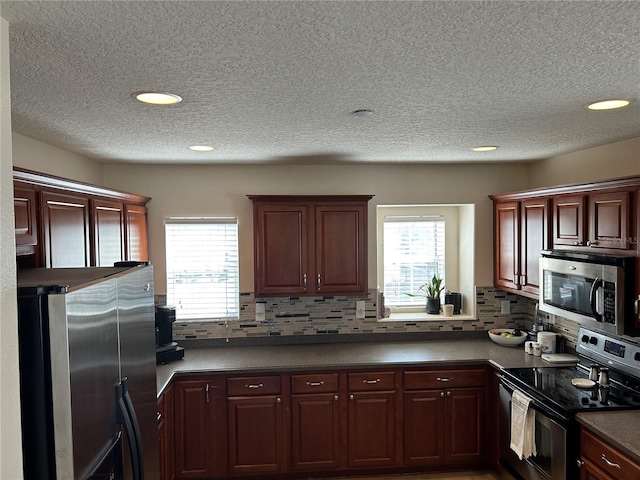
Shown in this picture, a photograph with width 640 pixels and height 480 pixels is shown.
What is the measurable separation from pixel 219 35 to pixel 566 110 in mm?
1658

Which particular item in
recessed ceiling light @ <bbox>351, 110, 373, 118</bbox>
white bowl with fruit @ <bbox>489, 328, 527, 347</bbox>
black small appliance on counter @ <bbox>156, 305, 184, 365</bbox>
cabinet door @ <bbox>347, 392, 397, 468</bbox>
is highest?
recessed ceiling light @ <bbox>351, 110, 373, 118</bbox>

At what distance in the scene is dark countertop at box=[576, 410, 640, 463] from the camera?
2221 mm

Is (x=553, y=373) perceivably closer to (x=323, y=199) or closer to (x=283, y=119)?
(x=323, y=199)

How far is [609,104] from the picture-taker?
212 centimetres

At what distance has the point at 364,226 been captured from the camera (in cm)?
391

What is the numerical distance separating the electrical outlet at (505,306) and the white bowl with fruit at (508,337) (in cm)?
19

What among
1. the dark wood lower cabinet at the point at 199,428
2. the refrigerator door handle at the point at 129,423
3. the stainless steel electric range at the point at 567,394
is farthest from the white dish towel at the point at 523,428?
the refrigerator door handle at the point at 129,423

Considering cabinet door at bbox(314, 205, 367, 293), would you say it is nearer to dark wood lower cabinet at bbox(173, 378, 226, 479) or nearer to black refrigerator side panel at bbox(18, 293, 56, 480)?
dark wood lower cabinet at bbox(173, 378, 226, 479)

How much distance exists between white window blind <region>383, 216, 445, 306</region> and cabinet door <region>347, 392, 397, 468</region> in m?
1.14

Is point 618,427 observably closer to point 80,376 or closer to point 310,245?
point 310,245

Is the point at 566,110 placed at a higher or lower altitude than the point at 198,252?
higher

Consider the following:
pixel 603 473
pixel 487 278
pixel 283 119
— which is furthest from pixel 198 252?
pixel 603 473

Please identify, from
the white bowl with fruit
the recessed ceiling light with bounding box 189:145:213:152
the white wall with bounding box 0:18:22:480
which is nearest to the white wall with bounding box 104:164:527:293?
the white bowl with fruit

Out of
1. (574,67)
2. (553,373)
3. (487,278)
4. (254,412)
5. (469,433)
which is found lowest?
(469,433)
